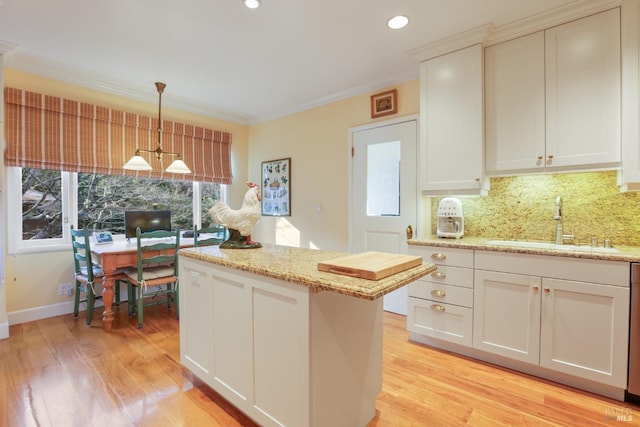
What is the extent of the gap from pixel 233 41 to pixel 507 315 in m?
2.89

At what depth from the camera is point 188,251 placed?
6.48 ft

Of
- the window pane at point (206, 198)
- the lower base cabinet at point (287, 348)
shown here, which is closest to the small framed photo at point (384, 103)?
the lower base cabinet at point (287, 348)

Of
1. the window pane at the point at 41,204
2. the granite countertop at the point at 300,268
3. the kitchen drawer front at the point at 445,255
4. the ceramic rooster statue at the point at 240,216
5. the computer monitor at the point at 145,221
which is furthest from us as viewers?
the computer monitor at the point at 145,221

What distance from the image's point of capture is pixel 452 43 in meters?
2.46

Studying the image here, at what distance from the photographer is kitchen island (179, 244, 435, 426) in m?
1.28

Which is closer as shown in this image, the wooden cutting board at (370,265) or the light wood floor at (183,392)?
the wooden cutting board at (370,265)

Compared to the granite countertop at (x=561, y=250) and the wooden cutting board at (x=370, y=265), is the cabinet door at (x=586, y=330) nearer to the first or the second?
the granite countertop at (x=561, y=250)

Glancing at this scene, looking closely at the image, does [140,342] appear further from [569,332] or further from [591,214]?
[591,214]

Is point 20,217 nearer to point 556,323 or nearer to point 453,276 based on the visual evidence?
point 453,276

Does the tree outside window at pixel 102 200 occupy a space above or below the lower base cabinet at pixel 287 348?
above

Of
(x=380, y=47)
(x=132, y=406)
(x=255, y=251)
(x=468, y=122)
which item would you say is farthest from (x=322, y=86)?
(x=132, y=406)

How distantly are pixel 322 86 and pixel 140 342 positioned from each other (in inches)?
119

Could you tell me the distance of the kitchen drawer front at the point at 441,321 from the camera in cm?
231

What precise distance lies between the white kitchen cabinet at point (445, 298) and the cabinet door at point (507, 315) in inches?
2.5
